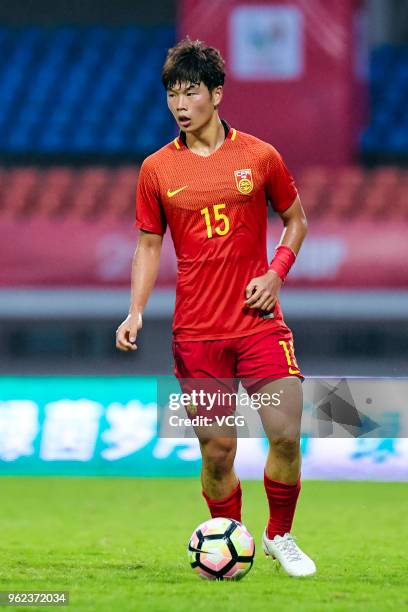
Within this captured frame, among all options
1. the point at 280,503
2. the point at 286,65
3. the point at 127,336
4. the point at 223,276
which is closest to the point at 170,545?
the point at 280,503

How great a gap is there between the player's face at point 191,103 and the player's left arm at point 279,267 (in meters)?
0.48

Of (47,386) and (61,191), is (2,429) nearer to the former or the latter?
(47,386)

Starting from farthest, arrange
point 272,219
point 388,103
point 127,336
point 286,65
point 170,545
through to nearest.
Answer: point 388,103 → point 272,219 → point 286,65 → point 170,545 → point 127,336

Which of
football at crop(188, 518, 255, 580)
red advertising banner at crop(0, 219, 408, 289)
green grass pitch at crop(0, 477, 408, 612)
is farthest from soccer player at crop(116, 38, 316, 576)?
red advertising banner at crop(0, 219, 408, 289)

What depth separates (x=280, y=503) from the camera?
16.2 ft

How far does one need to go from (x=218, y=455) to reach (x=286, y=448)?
10.0 inches

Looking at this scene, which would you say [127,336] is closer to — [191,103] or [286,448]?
[286,448]

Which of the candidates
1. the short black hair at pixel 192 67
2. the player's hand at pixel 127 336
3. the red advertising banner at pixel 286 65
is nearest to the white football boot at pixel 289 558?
the player's hand at pixel 127 336

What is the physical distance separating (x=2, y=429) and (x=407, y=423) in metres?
2.76

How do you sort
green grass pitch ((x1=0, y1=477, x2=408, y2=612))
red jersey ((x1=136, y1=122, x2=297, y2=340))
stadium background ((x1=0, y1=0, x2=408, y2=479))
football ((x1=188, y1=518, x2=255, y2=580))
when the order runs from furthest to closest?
stadium background ((x1=0, y1=0, x2=408, y2=479))
red jersey ((x1=136, y1=122, x2=297, y2=340))
football ((x1=188, y1=518, x2=255, y2=580))
green grass pitch ((x1=0, y1=477, x2=408, y2=612))

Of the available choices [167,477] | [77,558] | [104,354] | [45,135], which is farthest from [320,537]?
[45,135]

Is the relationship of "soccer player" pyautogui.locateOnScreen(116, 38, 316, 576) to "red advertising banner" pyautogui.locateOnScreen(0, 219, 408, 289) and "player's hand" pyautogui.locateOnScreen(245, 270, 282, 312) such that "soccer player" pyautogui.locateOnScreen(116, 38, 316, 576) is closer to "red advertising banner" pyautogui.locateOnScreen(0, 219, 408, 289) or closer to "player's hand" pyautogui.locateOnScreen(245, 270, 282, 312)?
"player's hand" pyautogui.locateOnScreen(245, 270, 282, 312)

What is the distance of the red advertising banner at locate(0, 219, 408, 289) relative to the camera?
527 inches

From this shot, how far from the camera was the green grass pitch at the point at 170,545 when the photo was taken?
14.6 ft
